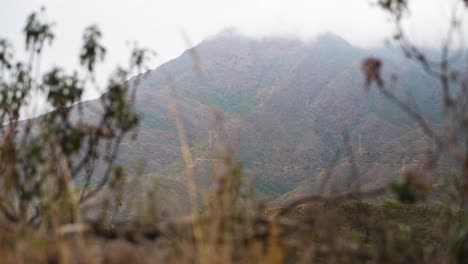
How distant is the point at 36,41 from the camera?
23.5 ft

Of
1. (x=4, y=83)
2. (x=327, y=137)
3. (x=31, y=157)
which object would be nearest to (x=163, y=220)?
(x=31, y=157)

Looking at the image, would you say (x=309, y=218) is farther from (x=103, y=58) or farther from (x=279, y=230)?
(x=103, y=58)

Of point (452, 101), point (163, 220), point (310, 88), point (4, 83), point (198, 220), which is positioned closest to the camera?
point (198, 220)

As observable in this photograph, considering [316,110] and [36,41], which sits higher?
[36,41]

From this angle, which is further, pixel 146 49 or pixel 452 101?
pixel 146 49

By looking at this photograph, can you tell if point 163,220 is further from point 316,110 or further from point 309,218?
point 316,110

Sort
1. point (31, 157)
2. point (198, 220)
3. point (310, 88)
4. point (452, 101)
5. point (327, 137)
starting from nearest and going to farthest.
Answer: point (198, 220), point (452, 101), point (31, 157), point (327, 137), point (310, 88)

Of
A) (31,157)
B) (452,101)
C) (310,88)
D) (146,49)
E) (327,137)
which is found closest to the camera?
(452,101)

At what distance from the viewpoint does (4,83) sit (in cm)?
707

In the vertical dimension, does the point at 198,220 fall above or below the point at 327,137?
above

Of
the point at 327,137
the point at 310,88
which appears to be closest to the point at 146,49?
the point at 327,137

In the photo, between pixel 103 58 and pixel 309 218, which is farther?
pixel 103 58

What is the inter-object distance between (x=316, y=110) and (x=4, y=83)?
545ft

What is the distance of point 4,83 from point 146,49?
7.47 ft
